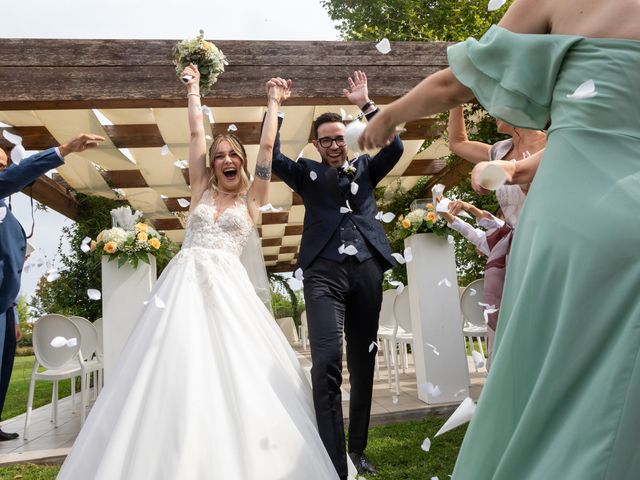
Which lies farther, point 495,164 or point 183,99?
point 183,99

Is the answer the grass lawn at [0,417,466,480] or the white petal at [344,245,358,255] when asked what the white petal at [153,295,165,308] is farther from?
the grass lawn at [0,417,466,480]

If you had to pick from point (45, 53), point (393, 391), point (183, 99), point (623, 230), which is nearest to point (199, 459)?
point (623, 230)

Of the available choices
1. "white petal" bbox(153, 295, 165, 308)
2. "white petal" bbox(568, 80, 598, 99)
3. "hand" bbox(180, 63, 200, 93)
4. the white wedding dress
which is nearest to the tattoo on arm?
the white wedding dress

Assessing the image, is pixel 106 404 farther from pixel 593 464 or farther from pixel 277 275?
pixel 277 275

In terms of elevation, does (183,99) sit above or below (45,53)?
below

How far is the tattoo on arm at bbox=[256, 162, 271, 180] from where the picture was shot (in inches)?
139

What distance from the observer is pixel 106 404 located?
277cm

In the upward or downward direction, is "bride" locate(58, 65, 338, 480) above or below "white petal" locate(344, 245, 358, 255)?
below

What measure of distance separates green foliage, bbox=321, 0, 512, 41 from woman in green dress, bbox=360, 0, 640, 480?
5923mm

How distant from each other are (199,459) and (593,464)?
177 cm

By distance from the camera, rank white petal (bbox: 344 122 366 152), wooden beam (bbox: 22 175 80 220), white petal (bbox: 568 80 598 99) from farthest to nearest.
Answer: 1. wooden beam (bbox: 22 175 80 220)
2. white petal (bbox: 344 122 366 152)
3. white petal (bbox: 568 80 598 99)

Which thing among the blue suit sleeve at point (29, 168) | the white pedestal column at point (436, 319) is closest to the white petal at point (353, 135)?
the blue suit sleeve at point (29, 168)

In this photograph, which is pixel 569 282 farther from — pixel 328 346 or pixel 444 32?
pixel 444 32

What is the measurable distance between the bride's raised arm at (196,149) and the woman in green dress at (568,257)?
235 centimetres
